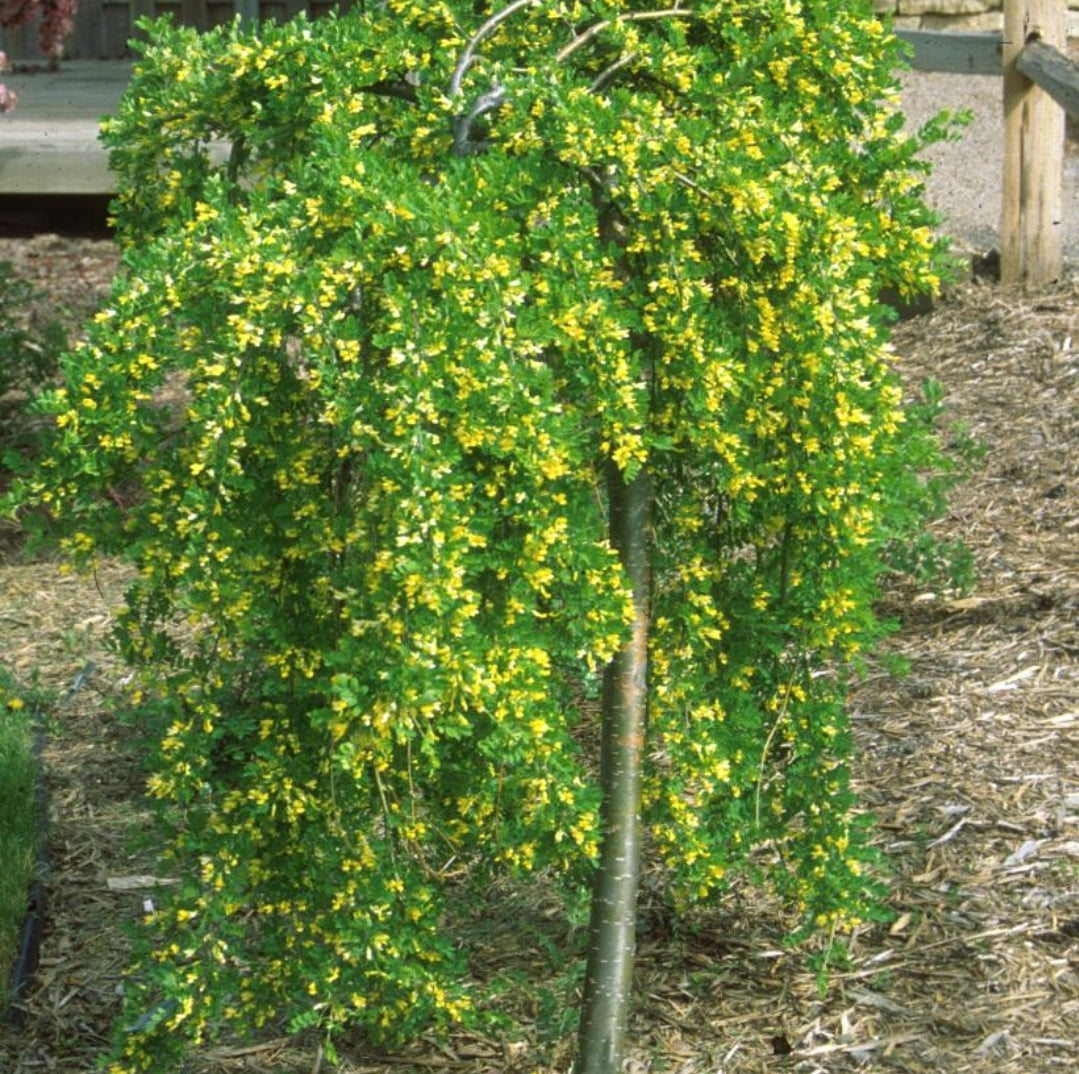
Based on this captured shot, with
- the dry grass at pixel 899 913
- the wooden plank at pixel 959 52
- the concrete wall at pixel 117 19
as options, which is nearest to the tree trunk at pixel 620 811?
the dry grass at pixel 899 913

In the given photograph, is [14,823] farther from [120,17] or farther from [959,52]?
[120,17]

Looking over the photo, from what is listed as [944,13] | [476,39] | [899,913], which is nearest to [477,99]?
[476,39]

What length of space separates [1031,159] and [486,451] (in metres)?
5.63

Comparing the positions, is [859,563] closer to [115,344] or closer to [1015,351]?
[115,344]

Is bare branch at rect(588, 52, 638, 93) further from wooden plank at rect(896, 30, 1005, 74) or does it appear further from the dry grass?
wooden plank at rect(896, 30, 1005, 74)

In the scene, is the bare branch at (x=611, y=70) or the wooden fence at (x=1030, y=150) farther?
the wooden fence at (x=1030, y=150)

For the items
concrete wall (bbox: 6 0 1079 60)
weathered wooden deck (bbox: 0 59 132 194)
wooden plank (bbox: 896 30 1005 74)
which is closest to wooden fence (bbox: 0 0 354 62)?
concrete wall (bbox: 6 0 1079 60)

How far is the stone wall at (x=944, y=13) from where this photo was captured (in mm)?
10820

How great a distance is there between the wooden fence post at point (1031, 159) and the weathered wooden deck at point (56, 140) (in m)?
3.94

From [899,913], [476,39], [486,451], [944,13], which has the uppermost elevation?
[944,13]

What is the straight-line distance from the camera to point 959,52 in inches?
315

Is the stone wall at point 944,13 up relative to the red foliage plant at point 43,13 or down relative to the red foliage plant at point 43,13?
up

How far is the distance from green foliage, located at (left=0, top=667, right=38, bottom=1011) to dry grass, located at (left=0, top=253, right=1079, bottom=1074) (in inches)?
3.3

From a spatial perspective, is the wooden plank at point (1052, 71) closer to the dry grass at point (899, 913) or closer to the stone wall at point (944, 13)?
the dry grass at point (899, 913)
